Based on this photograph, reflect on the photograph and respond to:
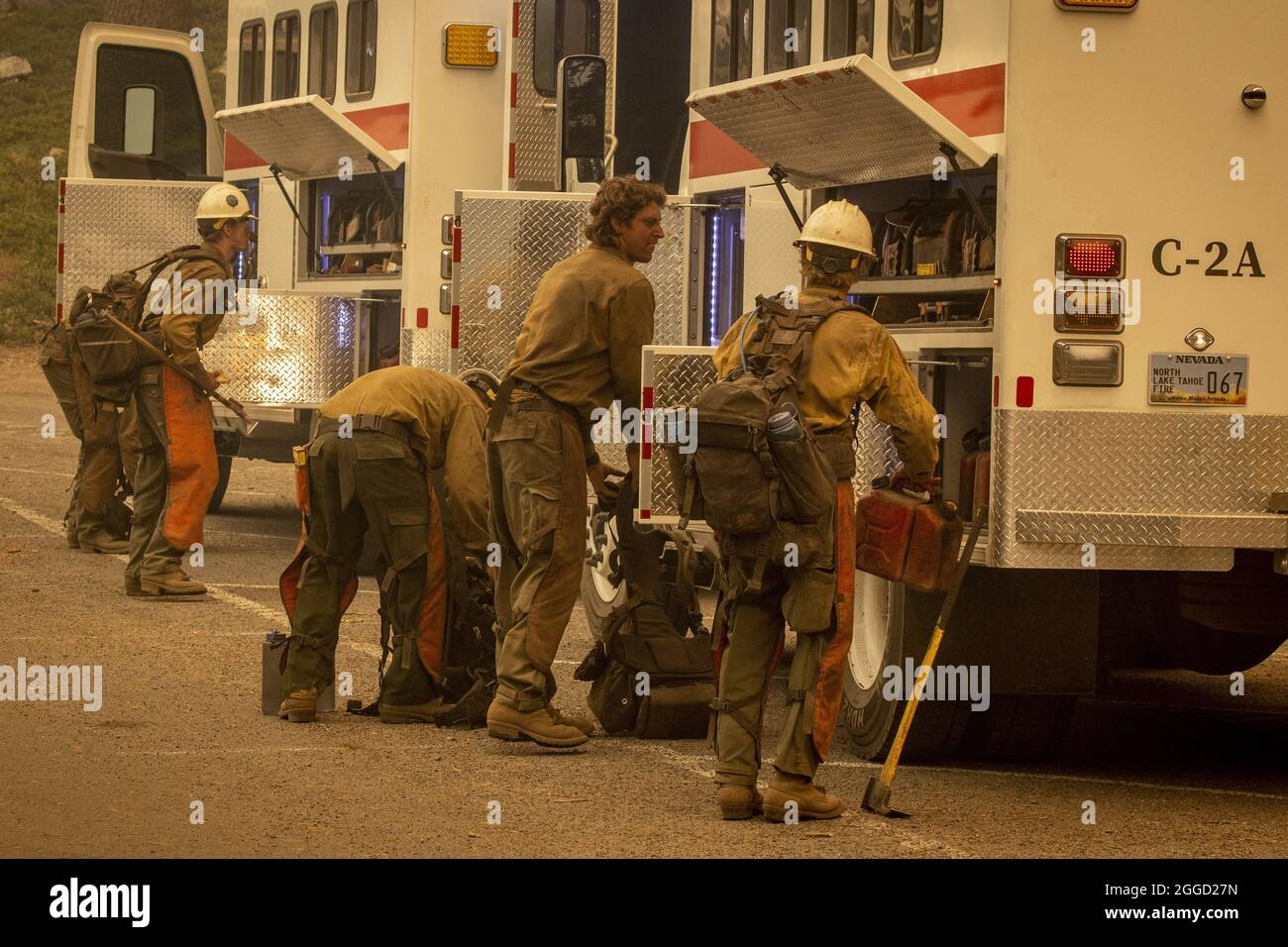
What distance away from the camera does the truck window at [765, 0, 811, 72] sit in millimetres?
8711

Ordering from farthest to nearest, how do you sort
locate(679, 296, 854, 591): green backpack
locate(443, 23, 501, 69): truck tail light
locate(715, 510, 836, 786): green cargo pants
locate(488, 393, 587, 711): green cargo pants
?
locate(443, 23, 501, 69): truck tail light < locate(488, 393, 587, 711): green cargo pants < locate(715, 510, 836, 786): green cargo pants < locate(679, 296, 854, 591): green backpack

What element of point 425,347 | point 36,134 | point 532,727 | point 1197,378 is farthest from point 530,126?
point 36,134

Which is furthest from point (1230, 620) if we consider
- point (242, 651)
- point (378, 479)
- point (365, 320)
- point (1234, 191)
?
point (365, 320)

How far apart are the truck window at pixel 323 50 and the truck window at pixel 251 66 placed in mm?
970

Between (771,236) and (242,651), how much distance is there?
3.19 m

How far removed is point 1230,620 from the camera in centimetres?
771

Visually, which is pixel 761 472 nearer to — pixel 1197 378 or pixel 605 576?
pixel 1197 378

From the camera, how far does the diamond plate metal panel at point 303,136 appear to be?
43.8 ft

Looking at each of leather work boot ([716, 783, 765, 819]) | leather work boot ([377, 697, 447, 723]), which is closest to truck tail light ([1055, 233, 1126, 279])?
leather work boot ([716, 783, 765, 819])

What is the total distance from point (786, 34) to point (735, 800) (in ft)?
11.5

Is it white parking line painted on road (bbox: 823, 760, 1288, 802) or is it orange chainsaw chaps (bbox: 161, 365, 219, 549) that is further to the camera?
orange chainsaw chaps (bbox: 161, 365, 219, 549)

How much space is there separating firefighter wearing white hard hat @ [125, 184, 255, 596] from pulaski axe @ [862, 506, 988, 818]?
569 centimetres

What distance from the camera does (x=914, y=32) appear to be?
792cm

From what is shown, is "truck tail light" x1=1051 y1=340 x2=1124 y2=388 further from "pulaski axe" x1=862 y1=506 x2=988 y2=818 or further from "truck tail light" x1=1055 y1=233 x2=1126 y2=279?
"pulaski axe" x1=862 y1=506 x2=988 y2=818
